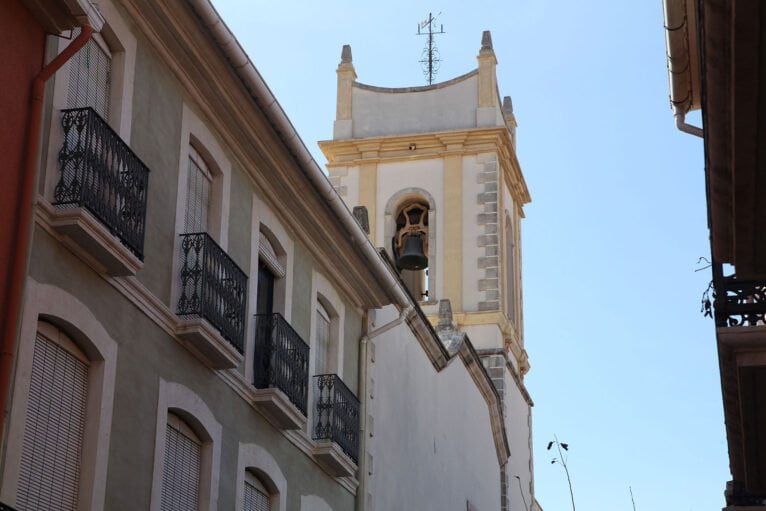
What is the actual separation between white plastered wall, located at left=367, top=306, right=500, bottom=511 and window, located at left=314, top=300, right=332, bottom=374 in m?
1.45

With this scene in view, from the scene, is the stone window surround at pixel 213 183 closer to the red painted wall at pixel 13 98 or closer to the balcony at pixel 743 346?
the red painted wall at pixel 13 98

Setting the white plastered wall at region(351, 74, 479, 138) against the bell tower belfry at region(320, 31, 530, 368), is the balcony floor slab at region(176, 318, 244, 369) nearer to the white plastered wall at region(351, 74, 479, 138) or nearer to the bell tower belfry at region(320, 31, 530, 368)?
the bell tower belfry at region(320, 31, 530, 368)

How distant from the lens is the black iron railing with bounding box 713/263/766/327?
1364 centimetres

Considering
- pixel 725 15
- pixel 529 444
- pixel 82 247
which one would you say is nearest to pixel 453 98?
pixel 529 444

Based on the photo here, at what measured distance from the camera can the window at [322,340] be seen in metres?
19.9

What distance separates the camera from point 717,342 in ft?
44.6

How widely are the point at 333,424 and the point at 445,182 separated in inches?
802

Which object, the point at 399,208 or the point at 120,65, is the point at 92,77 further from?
the point at 399,208

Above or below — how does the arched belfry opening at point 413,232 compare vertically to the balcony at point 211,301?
above

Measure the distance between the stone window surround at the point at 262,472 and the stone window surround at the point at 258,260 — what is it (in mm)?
797

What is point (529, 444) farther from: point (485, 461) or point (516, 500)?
point (485, 461)

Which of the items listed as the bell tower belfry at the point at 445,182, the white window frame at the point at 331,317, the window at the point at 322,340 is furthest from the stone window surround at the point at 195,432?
the bell tower belfry at the point at 445,182

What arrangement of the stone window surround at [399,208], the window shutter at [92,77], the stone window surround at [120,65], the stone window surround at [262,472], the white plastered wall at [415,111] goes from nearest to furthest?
1. the window shutter at [92,77]
2. the stone window surround at [120,65]
3. the stone window surround at [262,472]
4. the stone window surround at [399,208]
5. the white plastered wall at [415,111]

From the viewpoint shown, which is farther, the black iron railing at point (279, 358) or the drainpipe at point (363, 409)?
the drainpipe at point (363, 409)
